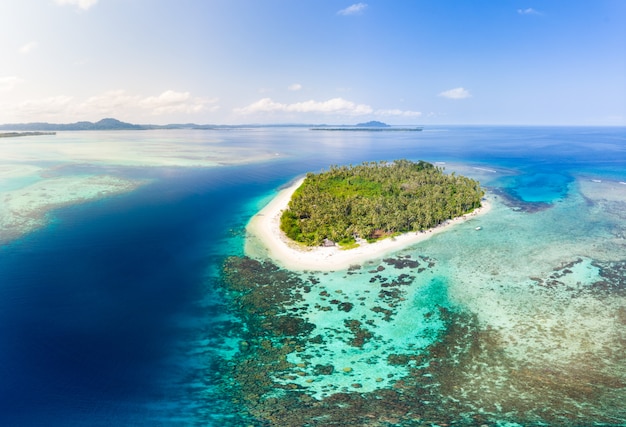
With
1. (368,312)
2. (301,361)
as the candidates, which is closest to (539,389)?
(368,312)

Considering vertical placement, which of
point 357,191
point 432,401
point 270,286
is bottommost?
point 432,401

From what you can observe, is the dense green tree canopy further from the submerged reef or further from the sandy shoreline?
the submerged reef

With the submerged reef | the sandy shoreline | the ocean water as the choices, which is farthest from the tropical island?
the submerged reef

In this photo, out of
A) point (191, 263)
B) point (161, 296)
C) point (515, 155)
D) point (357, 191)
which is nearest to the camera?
point (161, 296)

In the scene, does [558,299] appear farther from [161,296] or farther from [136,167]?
[136,167]

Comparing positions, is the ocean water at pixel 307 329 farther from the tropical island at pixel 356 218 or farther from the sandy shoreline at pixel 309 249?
the tropical island at pixel 356 218

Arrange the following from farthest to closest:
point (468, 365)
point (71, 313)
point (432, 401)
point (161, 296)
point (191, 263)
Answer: point (191, 263) < point (161, 296) < point (71, 313) < point (468, 365) < point (432, 401)

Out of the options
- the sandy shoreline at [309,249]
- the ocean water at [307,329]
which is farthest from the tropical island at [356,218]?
the ocean water at [307,329]
